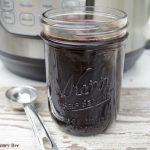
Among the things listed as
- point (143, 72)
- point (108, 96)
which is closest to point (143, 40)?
point (143, 72)

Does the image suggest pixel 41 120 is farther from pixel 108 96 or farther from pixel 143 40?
pixel 143 40

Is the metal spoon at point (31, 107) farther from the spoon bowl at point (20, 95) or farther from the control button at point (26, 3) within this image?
the control button at point (26, 3)

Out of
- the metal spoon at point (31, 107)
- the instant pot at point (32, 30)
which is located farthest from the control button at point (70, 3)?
the metal spoon at point (31, 107)

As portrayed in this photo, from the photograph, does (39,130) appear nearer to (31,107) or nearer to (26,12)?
(31,107)

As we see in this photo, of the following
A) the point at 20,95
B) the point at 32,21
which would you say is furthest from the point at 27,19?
the point at 20,95

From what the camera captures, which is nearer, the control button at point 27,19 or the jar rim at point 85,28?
the jar rim at point 85,28
